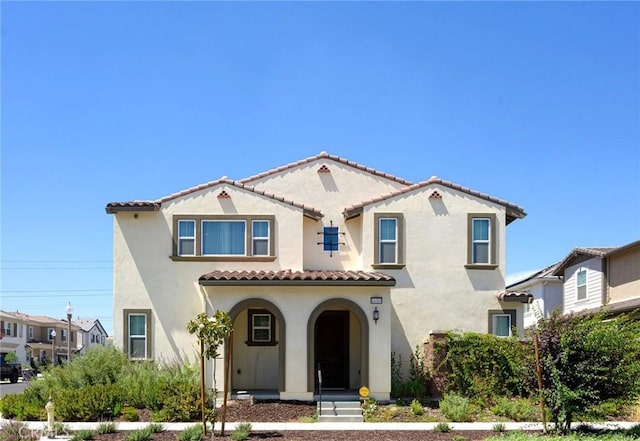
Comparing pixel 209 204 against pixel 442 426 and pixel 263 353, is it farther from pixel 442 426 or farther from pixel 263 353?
pixel 442 426

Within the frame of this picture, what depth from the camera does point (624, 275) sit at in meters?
26.8

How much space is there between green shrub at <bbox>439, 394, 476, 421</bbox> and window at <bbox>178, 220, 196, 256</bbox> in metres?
9.55

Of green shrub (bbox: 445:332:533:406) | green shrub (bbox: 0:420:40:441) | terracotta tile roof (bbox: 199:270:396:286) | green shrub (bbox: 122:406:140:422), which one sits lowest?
green shrub (bbox: 122:406:140:422)

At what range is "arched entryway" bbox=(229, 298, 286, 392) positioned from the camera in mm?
21656

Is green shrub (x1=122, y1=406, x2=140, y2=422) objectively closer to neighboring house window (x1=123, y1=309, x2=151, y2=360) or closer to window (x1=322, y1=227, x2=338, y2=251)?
neighboring house window (x1=123, y1=309, x2=151, y2=360)

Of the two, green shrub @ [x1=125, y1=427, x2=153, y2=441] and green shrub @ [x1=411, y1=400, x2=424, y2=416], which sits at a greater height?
green shrub @ [x1=125, y1=427, x2=153, y2=441]

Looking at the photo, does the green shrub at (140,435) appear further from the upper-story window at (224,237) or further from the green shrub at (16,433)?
the upper-story window at (224,237)

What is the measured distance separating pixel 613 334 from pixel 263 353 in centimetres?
1122

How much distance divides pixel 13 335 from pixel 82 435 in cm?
5381

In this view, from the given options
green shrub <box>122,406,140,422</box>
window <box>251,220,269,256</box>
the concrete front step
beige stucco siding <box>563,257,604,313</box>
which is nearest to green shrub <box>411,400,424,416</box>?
the concrete front step

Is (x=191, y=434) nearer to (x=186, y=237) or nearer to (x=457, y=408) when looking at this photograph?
(x=457, y=408)

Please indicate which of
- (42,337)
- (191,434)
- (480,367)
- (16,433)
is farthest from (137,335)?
(42,337)

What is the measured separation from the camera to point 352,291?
20.3 metres

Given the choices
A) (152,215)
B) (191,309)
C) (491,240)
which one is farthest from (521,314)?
(152,215)
